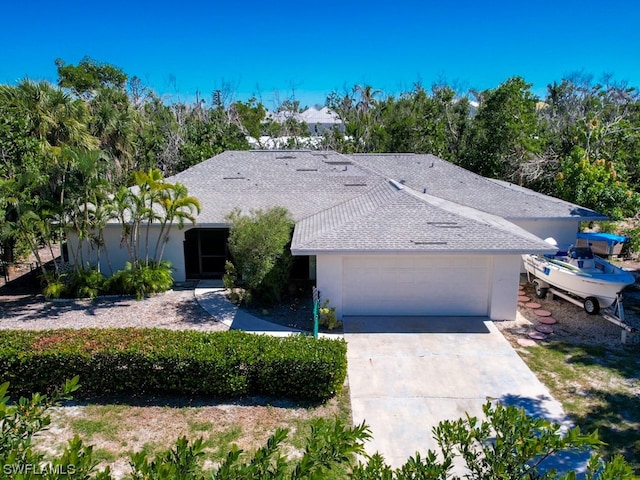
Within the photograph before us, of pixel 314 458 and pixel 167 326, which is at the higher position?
pixel 314 458

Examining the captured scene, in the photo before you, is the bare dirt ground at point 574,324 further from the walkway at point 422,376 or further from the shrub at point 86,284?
the shrub at point 86,284

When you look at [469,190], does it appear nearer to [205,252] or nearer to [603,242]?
[603,242]

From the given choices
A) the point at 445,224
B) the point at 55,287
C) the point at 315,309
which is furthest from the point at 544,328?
the point at 55,287

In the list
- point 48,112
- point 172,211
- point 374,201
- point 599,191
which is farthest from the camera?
point 599,191

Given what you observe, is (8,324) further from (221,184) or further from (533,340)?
(533,340)

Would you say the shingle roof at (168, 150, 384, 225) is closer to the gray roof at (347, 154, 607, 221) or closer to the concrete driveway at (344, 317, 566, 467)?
the gray roof at (347, 154, 607, 221)

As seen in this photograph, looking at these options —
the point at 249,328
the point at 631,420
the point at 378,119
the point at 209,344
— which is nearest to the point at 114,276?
the point at 249,328
